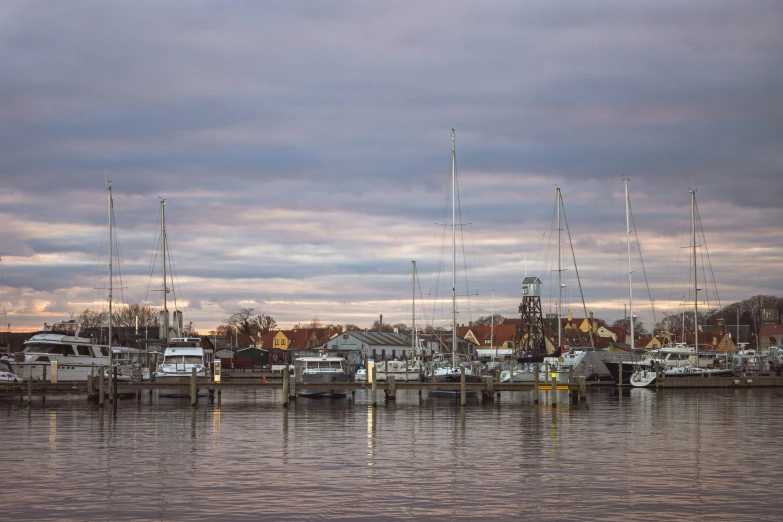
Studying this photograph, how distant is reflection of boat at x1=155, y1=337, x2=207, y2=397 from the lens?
59531 millimetres

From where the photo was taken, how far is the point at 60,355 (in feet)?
205

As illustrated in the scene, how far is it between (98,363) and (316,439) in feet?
103

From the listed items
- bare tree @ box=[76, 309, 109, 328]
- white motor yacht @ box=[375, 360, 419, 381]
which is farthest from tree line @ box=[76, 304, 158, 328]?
white motor yacht @ box=[375, 360, 419, 381]

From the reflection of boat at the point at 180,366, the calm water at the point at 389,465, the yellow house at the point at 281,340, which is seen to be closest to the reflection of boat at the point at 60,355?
the reflection of boat at the point at 180,366

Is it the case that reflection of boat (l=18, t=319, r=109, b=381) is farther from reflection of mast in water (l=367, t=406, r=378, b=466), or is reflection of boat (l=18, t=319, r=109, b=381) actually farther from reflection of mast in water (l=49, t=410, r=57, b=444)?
reflection of mast in water (l=367, t=406, r=378, b=466)

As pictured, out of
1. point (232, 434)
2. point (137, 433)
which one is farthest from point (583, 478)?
point (137, 433)

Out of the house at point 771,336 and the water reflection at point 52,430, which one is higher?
the house at point 771,336

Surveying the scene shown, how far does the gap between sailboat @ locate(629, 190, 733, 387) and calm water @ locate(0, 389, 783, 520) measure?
28542 millimetres

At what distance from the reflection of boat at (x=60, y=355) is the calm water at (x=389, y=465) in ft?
29.7

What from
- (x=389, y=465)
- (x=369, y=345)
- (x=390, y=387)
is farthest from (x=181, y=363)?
(x=369, y=345)

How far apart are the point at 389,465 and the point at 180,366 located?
3246cm

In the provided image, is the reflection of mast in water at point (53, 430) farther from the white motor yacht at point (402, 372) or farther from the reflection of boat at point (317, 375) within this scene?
the white motor yacht at point (402, 372)

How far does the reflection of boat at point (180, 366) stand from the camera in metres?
59.5

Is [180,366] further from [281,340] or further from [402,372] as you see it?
[281,340]
